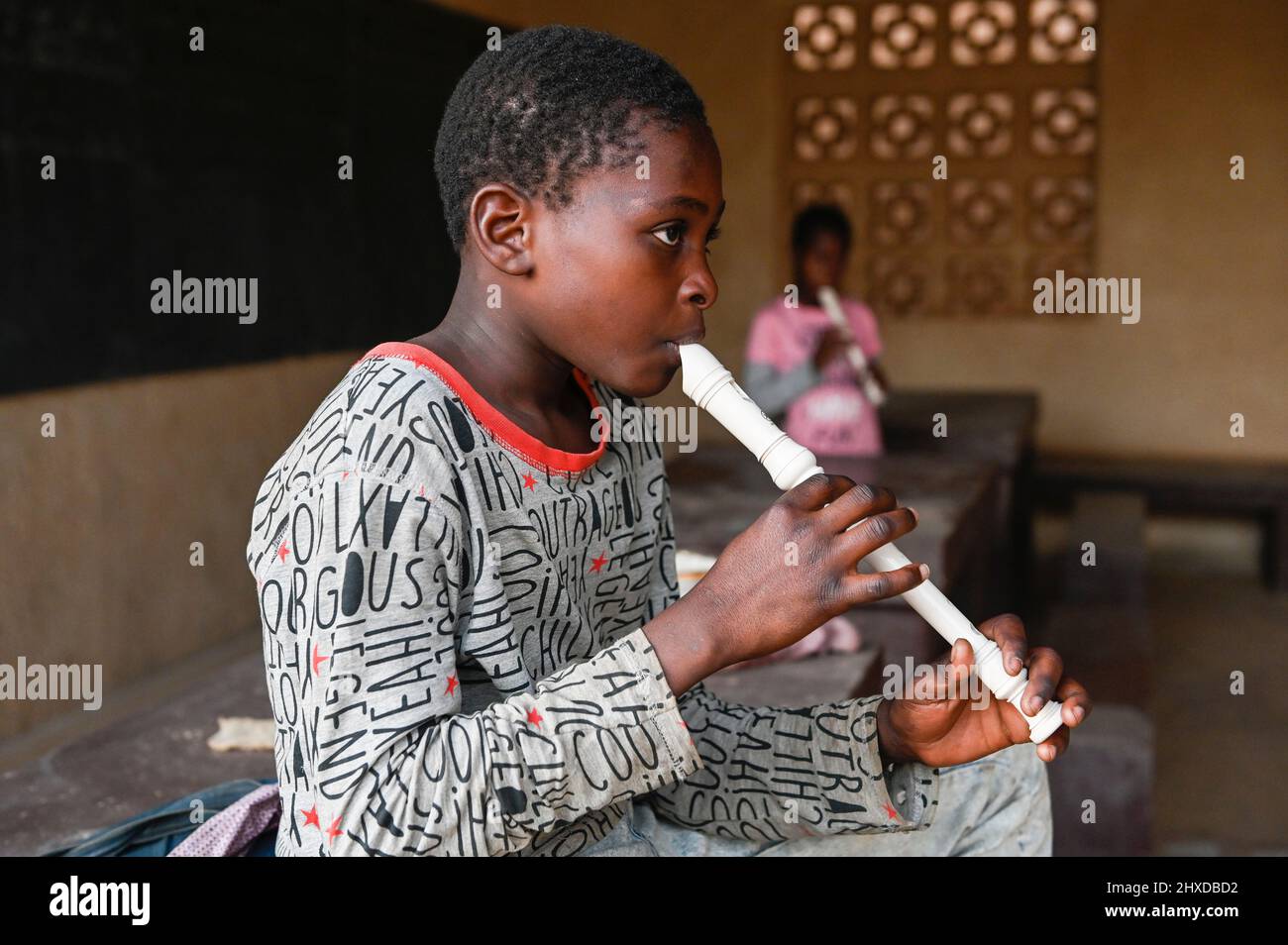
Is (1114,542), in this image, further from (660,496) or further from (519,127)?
(519,127)

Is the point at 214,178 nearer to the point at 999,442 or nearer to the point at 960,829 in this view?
the point at 999,442

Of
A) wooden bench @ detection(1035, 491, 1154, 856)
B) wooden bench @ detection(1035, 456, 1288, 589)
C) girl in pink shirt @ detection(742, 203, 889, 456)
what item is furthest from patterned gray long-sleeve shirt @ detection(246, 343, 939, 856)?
wooden bench @ detection(1035, 456, 1288, 589)

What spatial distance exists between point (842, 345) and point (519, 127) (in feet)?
9.58

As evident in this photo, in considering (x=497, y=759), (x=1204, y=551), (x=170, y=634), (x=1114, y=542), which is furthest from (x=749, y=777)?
(x=1204, y=551)

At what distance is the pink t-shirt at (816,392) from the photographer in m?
4.02

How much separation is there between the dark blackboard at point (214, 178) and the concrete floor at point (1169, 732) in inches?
39.7

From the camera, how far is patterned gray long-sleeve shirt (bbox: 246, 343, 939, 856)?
1.01 metres

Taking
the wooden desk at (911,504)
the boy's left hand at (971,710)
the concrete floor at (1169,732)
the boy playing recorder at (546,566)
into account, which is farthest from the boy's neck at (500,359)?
the wooden desk at (911,504)

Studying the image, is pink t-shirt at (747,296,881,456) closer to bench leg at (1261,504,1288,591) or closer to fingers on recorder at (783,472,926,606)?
bench leg at (1261,504,1288,591)

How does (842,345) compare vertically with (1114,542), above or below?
above

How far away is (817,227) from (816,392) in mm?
550

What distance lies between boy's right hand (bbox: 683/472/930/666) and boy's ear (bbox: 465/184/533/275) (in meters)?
0.32

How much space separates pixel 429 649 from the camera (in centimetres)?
104
